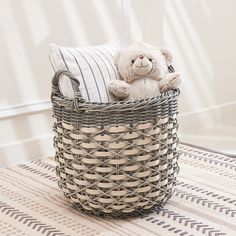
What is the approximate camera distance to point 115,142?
68.7 inches

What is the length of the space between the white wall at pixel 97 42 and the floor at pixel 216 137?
0.26 feet

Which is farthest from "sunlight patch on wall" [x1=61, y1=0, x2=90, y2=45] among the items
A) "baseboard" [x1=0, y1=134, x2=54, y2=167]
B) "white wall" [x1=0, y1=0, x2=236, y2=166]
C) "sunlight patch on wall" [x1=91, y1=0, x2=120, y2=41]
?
"baseboard" [x1=0, y1=134, x2=54, y2=167]

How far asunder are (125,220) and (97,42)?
3.79ft

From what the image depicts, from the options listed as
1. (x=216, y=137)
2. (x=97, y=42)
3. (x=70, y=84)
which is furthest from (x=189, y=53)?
(x=70, y=84)

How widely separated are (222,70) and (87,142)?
1.77 metres

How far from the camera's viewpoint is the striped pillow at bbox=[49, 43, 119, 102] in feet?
A: 6.20

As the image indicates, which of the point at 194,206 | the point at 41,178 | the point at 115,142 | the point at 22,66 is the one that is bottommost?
the point at 194,206

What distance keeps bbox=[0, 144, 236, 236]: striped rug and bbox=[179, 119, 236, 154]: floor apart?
0.90ft

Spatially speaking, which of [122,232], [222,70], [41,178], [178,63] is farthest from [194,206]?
[222,70]

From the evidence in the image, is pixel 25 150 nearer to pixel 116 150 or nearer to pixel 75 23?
pixel 75 23

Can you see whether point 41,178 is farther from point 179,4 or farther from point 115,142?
point 179,4

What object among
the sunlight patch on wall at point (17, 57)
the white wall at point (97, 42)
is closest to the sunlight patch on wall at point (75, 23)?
the white wall at point (97, 42)

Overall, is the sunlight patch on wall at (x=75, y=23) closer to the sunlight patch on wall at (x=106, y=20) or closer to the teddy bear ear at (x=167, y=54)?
the sunlight patch on wall at (x=106, y=20)

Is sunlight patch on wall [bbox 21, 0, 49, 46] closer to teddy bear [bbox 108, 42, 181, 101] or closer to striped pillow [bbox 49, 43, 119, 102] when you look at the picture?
striped pillow [bbox 49, 43, 119, 102]
